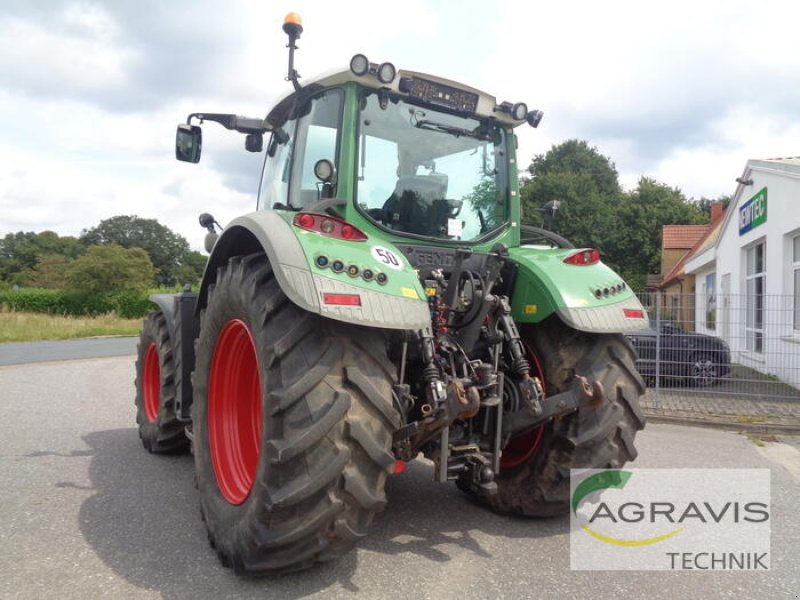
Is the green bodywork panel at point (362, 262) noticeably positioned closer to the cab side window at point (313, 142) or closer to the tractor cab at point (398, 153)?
the tractor cab at point (398, 153)

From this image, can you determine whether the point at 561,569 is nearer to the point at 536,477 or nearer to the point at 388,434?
the point at 536,477

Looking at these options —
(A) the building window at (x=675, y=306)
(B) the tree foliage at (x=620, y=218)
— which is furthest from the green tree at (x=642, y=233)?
(A) the building window at (x=675, y=306)

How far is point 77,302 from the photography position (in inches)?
1503

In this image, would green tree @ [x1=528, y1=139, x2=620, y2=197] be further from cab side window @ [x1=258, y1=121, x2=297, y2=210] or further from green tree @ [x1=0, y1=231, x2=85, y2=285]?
green tree @ [x1=0, y1=231, x2=85, y2=285]

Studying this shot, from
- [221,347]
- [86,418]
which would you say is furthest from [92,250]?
[221,347]

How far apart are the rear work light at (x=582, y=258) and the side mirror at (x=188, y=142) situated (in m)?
2.74

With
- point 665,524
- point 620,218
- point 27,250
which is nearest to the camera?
point 665,524

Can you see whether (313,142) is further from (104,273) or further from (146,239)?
(146,239)

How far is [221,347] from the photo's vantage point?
3.45 m

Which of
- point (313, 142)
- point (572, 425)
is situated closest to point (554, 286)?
point (572, 425)

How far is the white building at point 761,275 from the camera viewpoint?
330 inches

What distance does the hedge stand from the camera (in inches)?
1463

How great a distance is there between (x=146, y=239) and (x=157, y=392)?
271 ft

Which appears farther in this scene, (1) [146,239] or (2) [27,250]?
(1) [146,239]
